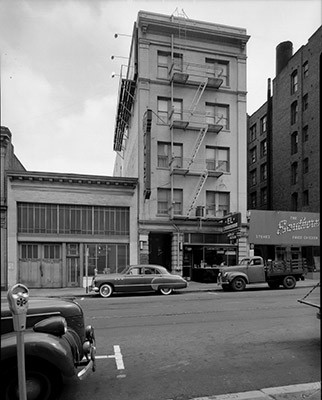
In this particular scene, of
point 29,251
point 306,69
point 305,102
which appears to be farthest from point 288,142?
point 29,251

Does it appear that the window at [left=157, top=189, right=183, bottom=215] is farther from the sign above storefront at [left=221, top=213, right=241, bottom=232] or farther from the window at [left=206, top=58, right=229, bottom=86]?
the window at [left=206, top=58, right=229, bottom=86]

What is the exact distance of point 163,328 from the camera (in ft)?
28.2

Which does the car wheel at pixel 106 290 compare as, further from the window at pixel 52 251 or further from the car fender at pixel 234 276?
the window at pixel 52 251

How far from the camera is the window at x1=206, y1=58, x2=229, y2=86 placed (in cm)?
2619

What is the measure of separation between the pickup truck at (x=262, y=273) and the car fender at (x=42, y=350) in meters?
15.3

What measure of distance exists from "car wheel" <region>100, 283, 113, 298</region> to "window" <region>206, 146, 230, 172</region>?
1235cm

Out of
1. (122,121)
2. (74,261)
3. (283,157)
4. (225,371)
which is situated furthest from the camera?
(283,157)

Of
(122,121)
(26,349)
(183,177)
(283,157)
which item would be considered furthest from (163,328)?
(283,157)

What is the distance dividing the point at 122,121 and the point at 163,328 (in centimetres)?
2650

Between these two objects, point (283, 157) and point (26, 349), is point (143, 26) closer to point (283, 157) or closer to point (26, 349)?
point (283, 157)

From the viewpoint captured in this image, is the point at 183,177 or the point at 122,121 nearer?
the point at 183,177

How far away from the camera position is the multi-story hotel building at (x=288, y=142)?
1235 inches

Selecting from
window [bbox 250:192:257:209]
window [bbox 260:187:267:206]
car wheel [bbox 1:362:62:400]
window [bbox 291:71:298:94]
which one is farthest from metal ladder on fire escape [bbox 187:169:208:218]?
car wheel [bbox 1:362:62:400]

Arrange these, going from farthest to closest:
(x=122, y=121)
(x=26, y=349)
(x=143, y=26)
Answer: (x=122, y=121), (x=143, y=26), (x=26, y=349)
